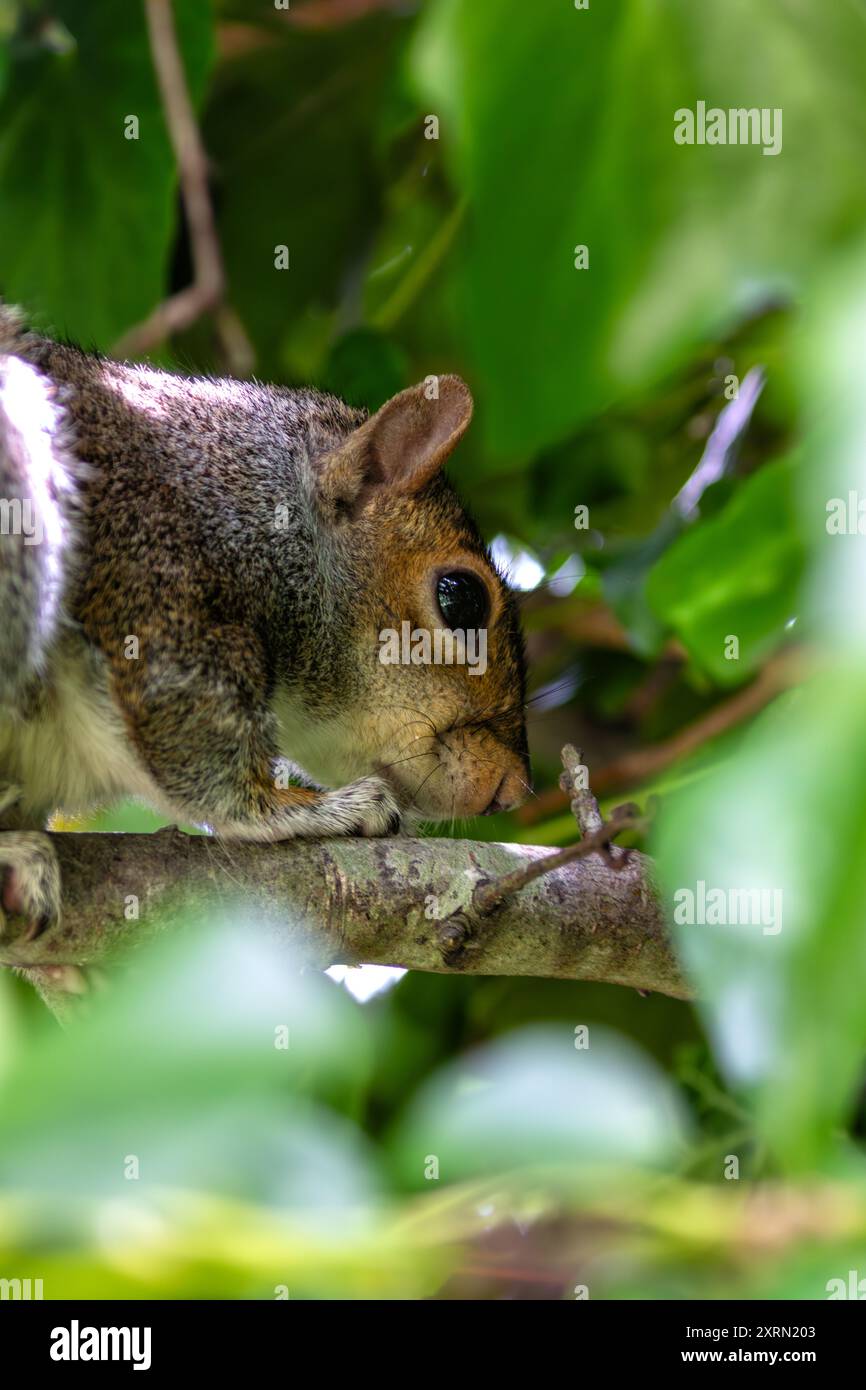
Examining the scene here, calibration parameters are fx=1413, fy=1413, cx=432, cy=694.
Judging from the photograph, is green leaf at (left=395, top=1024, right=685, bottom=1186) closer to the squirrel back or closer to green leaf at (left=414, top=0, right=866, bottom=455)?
green leaf at (left=414, top=0, right=866, bottom=455)

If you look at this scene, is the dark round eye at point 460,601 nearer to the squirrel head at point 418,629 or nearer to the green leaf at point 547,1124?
the squirrel head at point 418,629

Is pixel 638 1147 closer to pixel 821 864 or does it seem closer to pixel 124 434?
pixel 821 864

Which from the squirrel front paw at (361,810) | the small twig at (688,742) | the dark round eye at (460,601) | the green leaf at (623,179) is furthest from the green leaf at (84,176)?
the green leaf at (623,179)

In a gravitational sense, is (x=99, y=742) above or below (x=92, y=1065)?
above

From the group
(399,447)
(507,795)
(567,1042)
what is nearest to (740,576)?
(567,1042)

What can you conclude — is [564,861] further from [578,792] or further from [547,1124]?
[547,1124]

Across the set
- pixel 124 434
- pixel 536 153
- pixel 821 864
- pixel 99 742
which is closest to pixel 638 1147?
pixel 821 864
